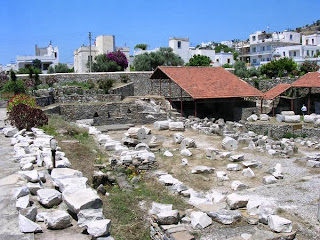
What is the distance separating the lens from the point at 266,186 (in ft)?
32.3

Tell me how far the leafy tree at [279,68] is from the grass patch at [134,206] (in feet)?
107

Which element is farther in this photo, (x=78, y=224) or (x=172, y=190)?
(x=172, y=190)

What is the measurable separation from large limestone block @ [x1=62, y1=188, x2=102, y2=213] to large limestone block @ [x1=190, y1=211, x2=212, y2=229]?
1769mm

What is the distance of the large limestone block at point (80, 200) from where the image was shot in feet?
18.5

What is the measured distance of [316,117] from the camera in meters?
23.6

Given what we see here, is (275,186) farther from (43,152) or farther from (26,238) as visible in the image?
(26,238)

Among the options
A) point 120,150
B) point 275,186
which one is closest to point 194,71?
point 120,150

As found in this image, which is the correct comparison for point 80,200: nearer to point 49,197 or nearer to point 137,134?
point 49,197

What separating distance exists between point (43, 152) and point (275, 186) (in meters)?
5.72

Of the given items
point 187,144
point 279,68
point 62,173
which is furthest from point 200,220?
point 279,68

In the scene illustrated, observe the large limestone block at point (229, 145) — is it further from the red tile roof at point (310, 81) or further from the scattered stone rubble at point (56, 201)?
the red tile roof at point (310, 81)

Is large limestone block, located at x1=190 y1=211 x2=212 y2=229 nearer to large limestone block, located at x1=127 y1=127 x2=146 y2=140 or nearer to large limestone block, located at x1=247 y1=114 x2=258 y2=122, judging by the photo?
large limestone block, located at x1=127 y1=127 x2=146 y2=140

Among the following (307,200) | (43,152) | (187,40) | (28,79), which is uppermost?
(187,40)

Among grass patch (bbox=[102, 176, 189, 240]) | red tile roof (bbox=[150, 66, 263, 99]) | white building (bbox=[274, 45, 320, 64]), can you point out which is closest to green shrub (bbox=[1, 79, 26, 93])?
red tile roof (bbox=[150, 66, 263, 99])
